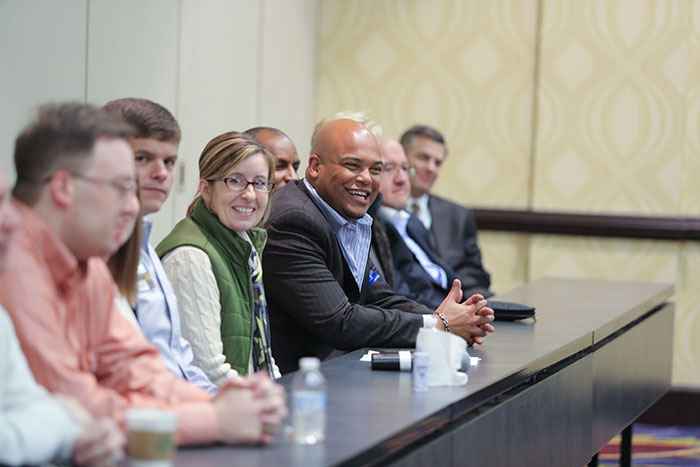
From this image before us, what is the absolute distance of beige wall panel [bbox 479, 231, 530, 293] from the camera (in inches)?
236

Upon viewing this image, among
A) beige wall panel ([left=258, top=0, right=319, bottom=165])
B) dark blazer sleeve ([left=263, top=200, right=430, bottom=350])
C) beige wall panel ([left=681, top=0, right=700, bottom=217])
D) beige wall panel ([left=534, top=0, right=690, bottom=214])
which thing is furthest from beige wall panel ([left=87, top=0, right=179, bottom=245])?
beige wall panel ([left=681, top=0, right=700, bottom=217])

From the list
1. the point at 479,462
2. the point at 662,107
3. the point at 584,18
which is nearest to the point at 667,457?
the point at 662,107

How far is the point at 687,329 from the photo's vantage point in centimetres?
583

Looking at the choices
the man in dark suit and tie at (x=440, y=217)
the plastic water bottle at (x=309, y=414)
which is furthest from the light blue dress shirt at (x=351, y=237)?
the man in dark suit and tie at (x=440, y=217)

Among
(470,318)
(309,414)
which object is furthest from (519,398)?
(309,414)

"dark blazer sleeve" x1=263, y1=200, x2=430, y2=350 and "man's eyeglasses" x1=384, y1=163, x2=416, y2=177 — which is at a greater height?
"man's eyeglasses" x1=384, y1=163, x2=416, y2=177

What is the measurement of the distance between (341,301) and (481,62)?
349 cm

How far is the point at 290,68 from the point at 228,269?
340 cm

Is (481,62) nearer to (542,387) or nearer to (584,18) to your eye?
(584,18)

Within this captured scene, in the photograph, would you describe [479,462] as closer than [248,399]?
No

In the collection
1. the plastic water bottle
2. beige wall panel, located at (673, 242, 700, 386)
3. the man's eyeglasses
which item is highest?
the man's eyeglasses

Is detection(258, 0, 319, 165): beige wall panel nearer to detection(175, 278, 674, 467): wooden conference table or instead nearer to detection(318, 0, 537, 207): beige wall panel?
detection(318, 0, 537, 207): beige wall panel

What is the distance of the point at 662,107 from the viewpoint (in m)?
5.71

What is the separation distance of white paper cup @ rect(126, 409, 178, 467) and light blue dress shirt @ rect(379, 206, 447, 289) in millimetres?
3235
